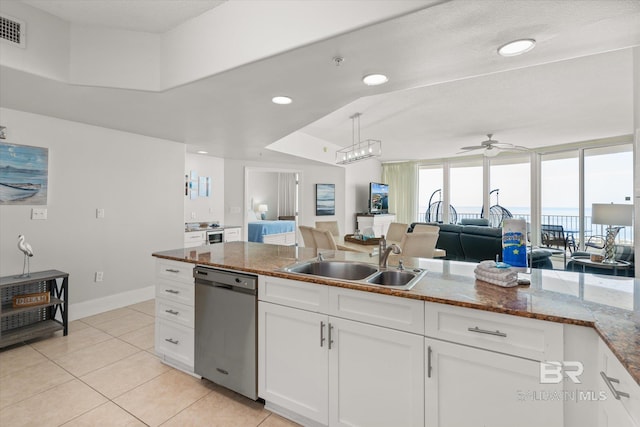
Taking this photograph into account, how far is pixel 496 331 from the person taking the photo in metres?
1.20

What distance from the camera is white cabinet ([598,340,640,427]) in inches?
30.9

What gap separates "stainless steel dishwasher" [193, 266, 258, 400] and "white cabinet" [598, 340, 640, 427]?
5.32 ft

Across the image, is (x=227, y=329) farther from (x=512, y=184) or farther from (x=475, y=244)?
(x=512, y=184)

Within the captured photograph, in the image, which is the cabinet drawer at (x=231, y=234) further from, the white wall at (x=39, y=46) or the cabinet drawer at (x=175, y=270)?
the white wall at (x=39, y=46)

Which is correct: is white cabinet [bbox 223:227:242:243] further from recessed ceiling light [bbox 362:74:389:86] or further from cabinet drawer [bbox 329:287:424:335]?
cabinet drawer [bbox 329:287:424:335]

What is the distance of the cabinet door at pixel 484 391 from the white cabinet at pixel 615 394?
137 millimetres

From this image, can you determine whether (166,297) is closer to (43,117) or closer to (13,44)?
(13,44)

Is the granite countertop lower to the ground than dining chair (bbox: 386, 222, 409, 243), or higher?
lower

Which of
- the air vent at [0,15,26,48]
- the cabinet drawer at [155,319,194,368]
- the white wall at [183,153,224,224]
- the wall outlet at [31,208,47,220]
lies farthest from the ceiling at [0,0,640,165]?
the cabinet drawer at [155,319,194,368]

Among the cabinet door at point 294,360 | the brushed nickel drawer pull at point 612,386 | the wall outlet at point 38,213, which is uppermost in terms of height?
the wall outlet at point 38,213

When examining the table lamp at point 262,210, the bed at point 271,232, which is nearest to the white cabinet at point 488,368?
the bed at point 271,232

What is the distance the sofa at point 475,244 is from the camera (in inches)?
175

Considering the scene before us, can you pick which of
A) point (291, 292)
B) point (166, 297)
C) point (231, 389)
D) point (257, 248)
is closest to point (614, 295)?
point (291, 292)

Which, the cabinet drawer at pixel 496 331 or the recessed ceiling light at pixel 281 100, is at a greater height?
the recessed ceiling light at pixel 281 100
